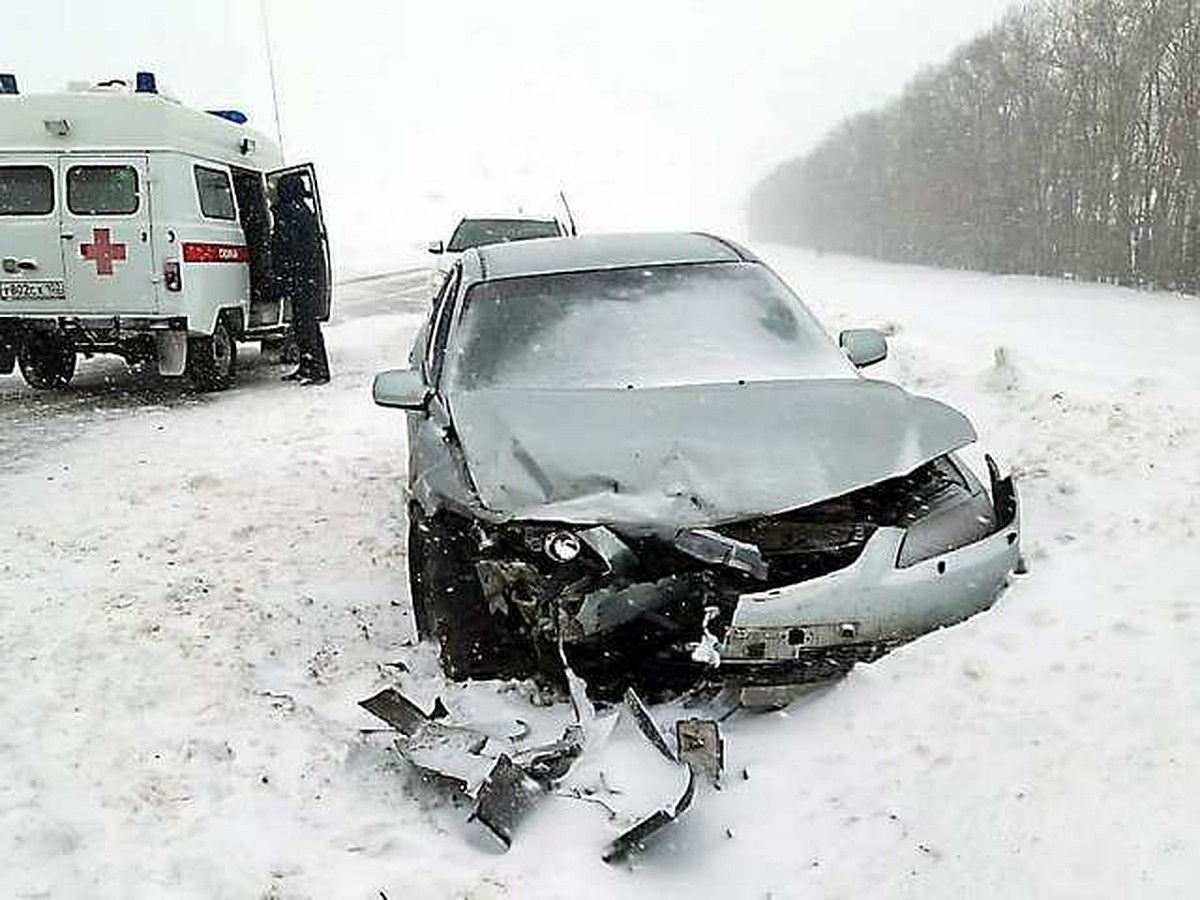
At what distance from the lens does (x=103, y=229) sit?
1019 centimetres

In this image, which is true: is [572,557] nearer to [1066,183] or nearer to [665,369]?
[665,369]

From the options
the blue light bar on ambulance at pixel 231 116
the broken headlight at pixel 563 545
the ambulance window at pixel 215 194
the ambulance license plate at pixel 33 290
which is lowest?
the broken headlight at pixel 563 545

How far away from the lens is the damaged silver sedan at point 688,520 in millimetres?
3740

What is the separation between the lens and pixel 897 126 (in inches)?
1247

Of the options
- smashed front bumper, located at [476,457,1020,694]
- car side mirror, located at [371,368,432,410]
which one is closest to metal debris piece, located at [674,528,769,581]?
smashed front bumper, located at [476,457,1020,694]

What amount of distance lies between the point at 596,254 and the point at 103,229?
242 inches

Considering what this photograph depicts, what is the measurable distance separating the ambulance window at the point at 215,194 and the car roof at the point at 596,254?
5618mm

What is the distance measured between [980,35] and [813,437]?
2514 centimetres

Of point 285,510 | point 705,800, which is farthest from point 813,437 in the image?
point 285,510

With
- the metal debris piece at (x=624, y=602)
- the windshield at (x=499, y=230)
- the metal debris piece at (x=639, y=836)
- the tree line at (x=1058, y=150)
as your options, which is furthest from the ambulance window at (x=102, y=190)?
the tree line at (x=1058, y=150)

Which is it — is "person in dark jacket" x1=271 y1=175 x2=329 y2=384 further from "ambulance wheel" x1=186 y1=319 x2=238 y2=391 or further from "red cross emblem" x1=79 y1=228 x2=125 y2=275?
"red cross emblem" x1=79 y1=228 x2=125 y2=275

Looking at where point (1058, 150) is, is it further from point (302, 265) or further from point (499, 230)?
point (302, 265)

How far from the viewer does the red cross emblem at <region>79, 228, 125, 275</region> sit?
1019 centimetres

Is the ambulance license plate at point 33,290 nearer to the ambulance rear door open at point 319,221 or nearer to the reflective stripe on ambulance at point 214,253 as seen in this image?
the reflective stripe on ambulance at point 214,253
